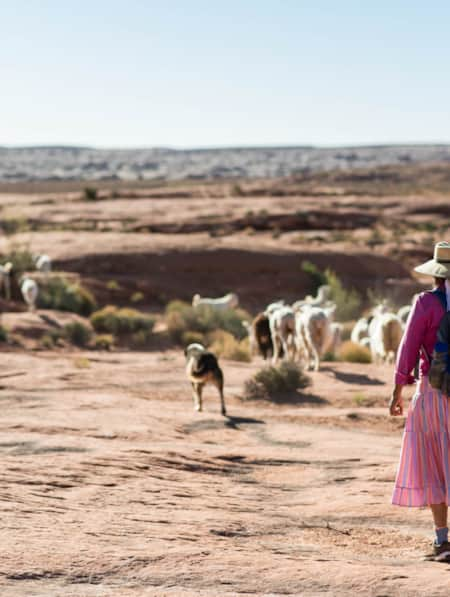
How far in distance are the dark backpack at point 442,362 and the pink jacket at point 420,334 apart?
75 mm

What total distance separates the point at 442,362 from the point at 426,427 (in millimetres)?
473

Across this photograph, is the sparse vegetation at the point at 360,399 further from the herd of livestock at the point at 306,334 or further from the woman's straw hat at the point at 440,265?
the woman's straw hat at the point at 440,265

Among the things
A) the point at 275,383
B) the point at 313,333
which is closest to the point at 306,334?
the point at 313,333

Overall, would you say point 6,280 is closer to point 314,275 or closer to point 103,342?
point 103,342

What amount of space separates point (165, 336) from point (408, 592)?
20.4 metres

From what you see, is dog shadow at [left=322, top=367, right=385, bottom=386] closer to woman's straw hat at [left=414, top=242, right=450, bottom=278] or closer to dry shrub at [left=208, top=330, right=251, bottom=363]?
dry shrub at [left=208, top=330, right=251, bottom=363]

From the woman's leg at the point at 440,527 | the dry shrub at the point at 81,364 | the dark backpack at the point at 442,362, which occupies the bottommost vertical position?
the dry shrub at the point at 81,364

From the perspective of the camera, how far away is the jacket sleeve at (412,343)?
6406mm

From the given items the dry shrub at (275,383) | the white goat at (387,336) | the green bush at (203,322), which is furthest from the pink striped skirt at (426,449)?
the green bush at (203,322)

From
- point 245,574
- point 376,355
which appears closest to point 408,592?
point 245,574

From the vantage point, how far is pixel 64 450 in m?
9.63

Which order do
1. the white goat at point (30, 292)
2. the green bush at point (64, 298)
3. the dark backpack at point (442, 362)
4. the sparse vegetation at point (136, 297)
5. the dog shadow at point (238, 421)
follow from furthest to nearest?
the sparse vegetation at point (136, 297)
the green bush at point (64, 298)
the white goat at point (30, 292)
the dog shadow at point (238, 421)
the dark backpack at point (442, 362)

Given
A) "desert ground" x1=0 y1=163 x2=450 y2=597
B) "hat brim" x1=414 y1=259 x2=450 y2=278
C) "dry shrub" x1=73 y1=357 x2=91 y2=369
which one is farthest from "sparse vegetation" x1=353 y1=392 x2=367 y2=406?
"hat brim" x1=414 y1=259 x2=450 y2=278

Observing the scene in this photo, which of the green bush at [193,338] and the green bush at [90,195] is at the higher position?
the green bush at [90,195]
